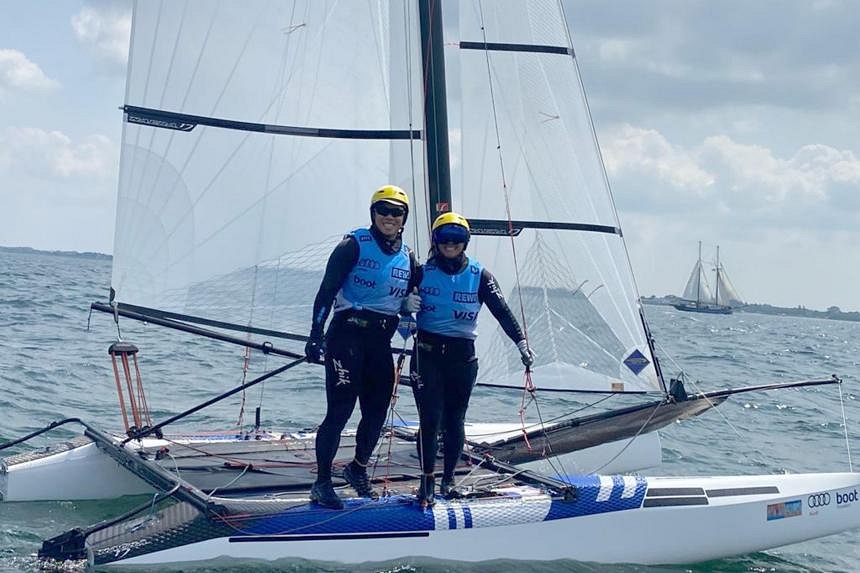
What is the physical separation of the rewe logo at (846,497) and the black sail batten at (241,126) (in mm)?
3618

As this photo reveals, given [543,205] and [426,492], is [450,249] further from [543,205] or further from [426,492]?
[543,205]

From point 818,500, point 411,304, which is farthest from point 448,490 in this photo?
point 818,500

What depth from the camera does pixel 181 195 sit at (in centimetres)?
Answer: 682

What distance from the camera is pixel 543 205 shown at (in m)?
7.64

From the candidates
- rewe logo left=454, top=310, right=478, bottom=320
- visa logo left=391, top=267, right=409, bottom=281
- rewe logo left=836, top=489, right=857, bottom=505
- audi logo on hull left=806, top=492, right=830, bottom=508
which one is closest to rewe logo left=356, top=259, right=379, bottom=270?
visa logo left=391, top=267, right=409, bottom=281

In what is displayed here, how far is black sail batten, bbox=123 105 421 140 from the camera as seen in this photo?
22.1ft

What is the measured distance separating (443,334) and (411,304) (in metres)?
0.25

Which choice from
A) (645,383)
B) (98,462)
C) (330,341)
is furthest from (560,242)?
(98,462)

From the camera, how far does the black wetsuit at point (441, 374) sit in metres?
5.59

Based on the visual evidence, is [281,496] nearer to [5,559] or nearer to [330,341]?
[330,341]

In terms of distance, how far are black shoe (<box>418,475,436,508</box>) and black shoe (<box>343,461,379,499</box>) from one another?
0.91 ft

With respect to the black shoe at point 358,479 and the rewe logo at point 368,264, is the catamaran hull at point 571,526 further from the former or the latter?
the rewe logo at point 368,264

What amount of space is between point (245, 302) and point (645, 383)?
2.98m

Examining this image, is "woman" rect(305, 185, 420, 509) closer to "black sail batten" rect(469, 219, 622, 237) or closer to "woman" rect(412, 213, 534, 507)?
"woman" rect(412, 213, 534, 507)
